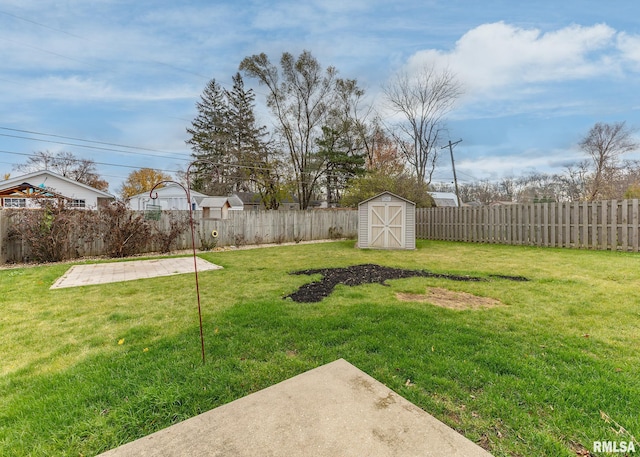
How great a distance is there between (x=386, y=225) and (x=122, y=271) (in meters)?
7.84

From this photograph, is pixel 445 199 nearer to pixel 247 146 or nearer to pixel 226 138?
pixel 247 146

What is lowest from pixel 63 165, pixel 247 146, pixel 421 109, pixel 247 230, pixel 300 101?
pixel 247 230

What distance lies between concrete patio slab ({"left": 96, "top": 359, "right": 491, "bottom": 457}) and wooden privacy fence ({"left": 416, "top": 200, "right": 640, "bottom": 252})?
9.93 m

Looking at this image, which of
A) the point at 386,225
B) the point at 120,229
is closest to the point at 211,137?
the point at 120,229

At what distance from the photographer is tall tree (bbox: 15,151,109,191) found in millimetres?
24344

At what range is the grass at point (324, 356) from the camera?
156 cm

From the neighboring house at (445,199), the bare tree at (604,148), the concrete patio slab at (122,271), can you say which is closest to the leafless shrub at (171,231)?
the concrete patio slab at (122,271)

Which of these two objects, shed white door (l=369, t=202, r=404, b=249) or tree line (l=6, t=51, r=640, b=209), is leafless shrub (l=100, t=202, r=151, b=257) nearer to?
shed white door (l=369, t=202, r=404, b=249)

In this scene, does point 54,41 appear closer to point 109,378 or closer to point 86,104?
point 86,104

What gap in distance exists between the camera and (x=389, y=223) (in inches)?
392

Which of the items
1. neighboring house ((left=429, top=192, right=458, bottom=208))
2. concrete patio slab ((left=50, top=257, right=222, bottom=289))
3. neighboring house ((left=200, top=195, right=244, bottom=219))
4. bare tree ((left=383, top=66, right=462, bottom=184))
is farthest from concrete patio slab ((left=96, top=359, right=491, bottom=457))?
neighboring house ((left=429, top=192, right=458, bottom=208))

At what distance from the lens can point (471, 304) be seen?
11.9 ft

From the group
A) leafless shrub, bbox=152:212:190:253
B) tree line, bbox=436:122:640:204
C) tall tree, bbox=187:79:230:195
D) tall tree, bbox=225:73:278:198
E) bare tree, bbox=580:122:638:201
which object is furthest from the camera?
tall tree, bbox=187:79:230:195

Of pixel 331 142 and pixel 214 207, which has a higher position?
pixel 331 142
